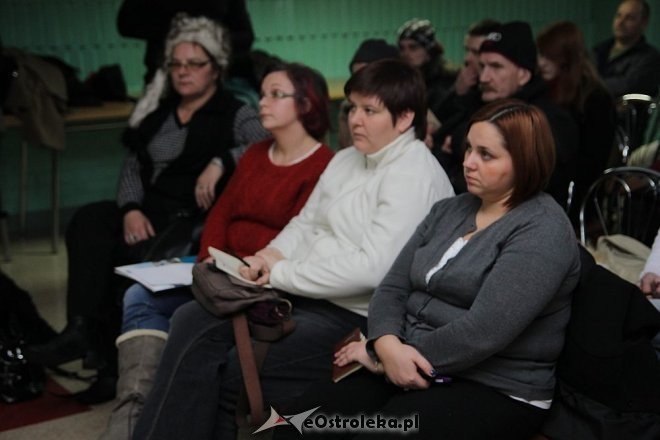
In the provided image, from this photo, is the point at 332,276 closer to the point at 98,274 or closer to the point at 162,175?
the point at 98,274

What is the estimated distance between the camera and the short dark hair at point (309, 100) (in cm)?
307

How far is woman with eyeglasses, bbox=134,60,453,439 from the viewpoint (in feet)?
8.15

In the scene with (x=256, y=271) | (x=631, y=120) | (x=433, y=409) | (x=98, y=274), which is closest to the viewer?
(x=433, y=409)

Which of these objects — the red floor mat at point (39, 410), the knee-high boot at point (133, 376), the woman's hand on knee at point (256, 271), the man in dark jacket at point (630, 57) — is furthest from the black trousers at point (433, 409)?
the man in dark jacket at point (630, 57)

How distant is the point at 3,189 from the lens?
6.20 metres

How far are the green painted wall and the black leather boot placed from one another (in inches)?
123

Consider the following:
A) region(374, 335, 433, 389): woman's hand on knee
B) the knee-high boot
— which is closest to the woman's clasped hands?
region(374, 335, 433, 389): woman's hand on knee

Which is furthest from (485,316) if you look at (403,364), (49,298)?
(49,298)

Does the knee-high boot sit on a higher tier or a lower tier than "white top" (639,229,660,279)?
lower

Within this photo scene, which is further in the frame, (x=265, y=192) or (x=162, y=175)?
(x=162, y=175)

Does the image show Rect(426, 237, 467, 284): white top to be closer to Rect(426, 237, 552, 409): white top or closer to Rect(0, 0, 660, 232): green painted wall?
Rect(426, 237, 552, 409): white top

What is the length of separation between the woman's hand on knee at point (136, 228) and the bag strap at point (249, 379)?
3.54ft

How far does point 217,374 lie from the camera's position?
2510 mm

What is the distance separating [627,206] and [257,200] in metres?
1.27
